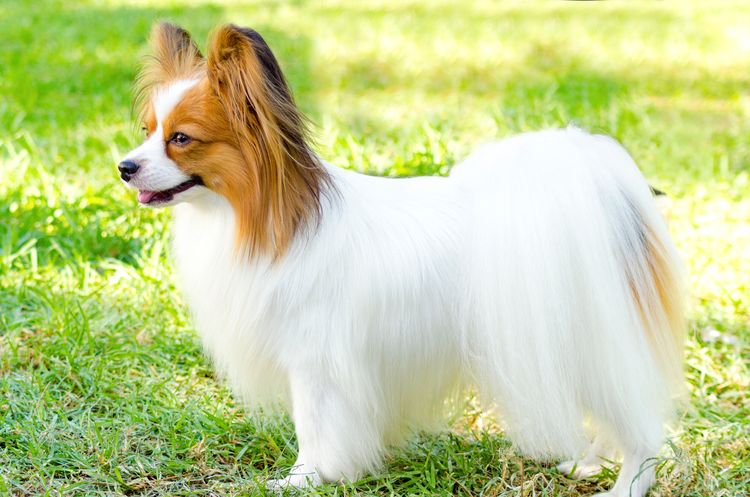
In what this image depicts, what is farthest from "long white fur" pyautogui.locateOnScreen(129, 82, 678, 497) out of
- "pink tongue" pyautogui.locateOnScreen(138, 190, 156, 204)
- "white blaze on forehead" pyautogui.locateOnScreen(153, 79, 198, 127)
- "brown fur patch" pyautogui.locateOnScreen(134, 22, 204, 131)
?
"brown fur patch" pyautogui.locateOnScreen(134, 22, 204, 131)

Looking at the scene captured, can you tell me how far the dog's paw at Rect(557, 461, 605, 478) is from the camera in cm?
302

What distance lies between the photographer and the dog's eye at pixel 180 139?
253 centimetres

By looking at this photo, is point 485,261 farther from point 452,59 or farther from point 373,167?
point 452,59

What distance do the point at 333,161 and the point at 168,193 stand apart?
271 cm

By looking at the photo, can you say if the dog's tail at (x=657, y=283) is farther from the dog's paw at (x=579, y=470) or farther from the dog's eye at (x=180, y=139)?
the dog's eye at (x=180, y=139)

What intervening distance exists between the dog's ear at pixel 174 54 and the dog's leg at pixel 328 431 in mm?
954

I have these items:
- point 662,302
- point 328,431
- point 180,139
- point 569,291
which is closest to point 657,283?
point 662,302

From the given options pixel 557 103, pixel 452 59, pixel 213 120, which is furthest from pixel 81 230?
pixel 452 59

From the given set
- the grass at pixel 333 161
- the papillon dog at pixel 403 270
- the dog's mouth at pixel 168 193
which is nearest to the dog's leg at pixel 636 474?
the papillon dog at pixel 403 270

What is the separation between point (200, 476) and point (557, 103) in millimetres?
4796

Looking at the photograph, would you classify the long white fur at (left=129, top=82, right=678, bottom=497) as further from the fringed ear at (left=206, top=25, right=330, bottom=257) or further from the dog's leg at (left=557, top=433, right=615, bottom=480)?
the dog's leg at (left=557, top=433, right=615, bottom=480)

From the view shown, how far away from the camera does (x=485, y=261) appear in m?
2.51

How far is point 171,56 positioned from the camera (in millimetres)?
2676

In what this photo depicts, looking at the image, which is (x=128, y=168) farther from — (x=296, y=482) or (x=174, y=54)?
(x=296, y=482)
